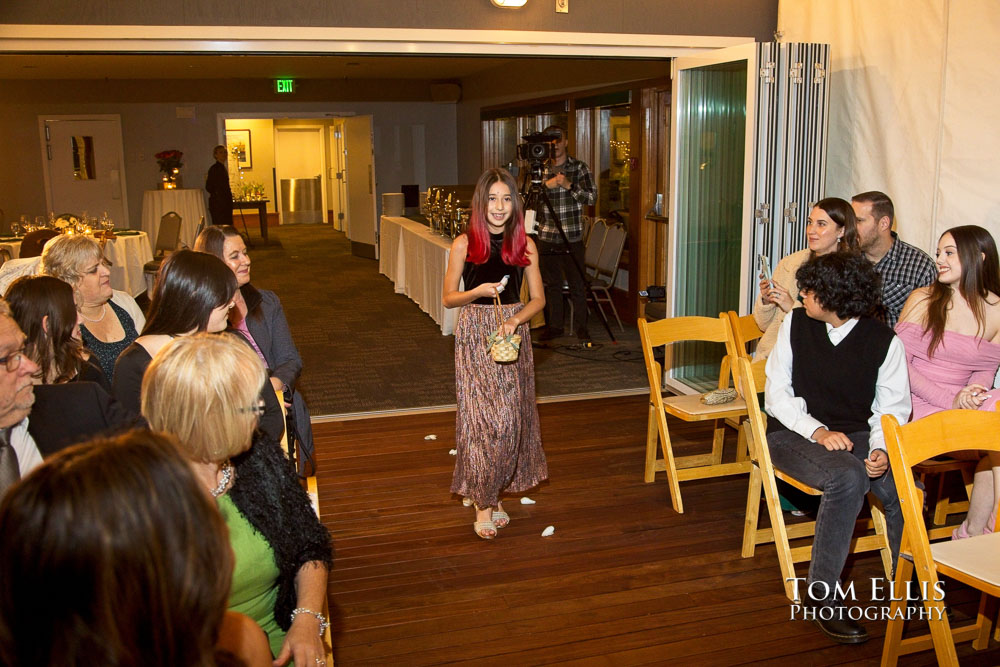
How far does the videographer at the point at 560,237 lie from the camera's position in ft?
25.6

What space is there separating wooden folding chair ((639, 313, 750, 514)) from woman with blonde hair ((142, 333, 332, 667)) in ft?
8.13

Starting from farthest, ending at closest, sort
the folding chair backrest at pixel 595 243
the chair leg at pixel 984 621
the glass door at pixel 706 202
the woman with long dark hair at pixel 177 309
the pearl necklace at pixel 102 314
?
the folding chair backrest at pixel 595 243
the glass door at pixel 706 202
the pearl necklace at pixel 102 314
the chair leg at pixel 984 621
the woman with long dark hair at pixel 177 309

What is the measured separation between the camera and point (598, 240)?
28.7 feet

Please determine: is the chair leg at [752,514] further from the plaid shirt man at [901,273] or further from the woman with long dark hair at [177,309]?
the woman with long dark hair at [177,309]

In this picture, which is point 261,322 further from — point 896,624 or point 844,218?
point 844,218

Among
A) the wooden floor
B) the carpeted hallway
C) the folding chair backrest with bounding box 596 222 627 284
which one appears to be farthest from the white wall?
the wooden floor

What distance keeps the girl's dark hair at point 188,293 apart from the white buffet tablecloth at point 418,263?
467 centimetres

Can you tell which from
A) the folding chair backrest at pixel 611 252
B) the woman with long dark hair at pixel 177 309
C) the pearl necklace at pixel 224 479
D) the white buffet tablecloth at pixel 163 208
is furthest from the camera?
the white buffet tablecloth at pixel 163 208

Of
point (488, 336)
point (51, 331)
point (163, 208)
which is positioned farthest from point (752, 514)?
point (163, 208)

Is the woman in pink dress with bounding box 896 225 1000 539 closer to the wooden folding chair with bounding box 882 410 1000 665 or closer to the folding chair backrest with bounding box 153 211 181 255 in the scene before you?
the wooden folding chair with bounding box 882 410 1000 665

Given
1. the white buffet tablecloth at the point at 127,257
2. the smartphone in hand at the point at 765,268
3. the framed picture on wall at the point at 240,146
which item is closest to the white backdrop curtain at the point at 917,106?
the smartphone in hand at the point at 765,268

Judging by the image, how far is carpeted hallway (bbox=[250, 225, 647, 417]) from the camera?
634 cm

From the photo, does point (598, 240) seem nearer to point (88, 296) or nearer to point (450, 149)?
point (88, 296)

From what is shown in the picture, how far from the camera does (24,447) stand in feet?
6.86
